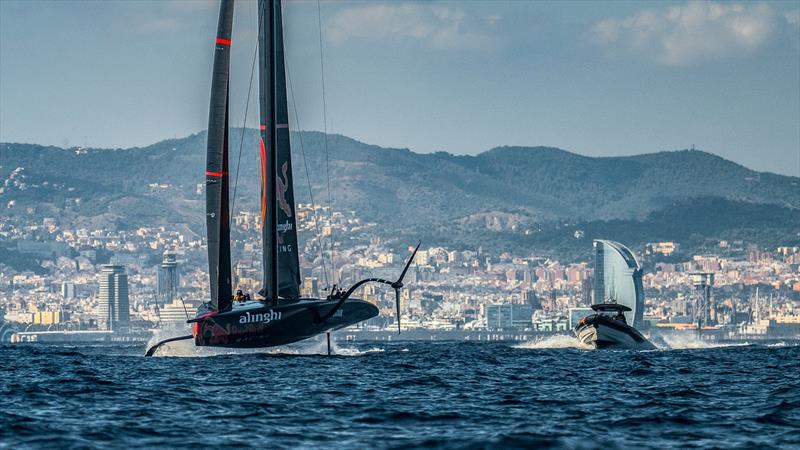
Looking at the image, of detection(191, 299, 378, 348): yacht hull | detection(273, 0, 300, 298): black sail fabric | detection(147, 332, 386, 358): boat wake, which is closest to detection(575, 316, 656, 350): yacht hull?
detection(147, 332, 386, 358): boat wake

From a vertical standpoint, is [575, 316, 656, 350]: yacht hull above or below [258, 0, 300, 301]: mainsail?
below

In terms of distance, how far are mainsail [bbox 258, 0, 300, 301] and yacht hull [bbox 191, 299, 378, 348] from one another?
64.9 inches

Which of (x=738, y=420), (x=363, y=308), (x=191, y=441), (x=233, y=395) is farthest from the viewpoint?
(x=363, y=308)

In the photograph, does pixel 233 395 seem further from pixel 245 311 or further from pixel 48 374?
pixel 245 311

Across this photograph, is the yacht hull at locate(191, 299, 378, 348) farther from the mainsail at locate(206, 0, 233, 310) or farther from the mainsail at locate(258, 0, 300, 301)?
the mainsail at locate(206, 0, 233, 310)

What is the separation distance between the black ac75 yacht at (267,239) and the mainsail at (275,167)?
35 millimetres

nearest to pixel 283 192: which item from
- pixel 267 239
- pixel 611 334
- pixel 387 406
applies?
pixel 267 239

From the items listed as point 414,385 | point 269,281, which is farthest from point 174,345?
point 414,385

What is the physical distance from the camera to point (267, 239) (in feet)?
173

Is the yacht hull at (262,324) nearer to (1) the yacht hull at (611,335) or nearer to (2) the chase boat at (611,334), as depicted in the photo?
(2) the chase boat at (611,334)

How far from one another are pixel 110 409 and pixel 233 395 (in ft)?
12.8

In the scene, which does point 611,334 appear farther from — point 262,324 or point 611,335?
point 262,324

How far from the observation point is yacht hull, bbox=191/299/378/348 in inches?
1981

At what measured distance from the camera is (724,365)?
55.4m
